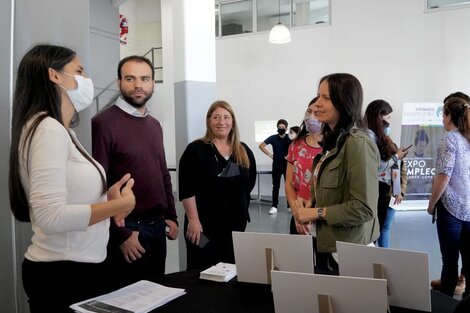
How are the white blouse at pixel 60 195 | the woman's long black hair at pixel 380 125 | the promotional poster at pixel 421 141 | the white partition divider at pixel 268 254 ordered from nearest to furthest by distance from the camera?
the white blouse at pixel 60 195 → the white partition divider at pixel 268 254 → the woman's long black hair at pixel 380 125 → the promotional poster at pixel 421 141

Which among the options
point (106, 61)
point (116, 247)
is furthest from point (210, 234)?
point (106, 61)

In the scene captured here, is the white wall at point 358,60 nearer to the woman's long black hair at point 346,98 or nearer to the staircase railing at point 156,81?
the staircase railing at point 156,81

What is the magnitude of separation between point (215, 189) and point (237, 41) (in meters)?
6.59

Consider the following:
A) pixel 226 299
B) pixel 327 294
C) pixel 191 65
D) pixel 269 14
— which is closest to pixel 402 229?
pixel 191 65

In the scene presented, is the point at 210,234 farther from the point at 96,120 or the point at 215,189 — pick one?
the point at 96,120

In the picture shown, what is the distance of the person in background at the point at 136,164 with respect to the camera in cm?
215

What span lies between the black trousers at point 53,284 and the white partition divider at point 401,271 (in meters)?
1.04

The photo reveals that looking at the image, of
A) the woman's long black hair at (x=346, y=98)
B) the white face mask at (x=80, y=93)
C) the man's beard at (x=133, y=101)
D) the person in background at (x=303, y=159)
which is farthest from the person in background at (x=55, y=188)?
the person in background at (x=303, y=159)

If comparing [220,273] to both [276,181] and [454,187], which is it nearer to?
[454,187]

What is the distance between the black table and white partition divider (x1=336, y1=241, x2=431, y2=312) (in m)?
0.04

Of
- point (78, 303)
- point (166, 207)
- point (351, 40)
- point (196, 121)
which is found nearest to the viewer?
point (78, 303)

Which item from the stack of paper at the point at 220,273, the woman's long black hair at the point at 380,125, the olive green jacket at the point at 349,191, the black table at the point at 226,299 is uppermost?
the woman's long black hair at the point at 380,125

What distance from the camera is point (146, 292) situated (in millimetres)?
1562

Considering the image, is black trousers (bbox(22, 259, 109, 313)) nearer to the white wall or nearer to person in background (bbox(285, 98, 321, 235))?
person in background (bbox(285, 98, 321, 235))
